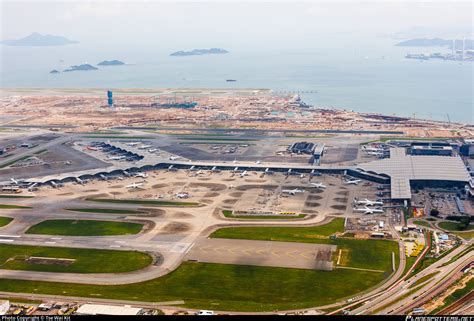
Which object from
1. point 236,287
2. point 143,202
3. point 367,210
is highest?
point 143,202

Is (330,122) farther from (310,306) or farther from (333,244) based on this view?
(310,306)

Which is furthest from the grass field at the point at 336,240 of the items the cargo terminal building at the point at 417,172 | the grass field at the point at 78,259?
the cargo terminal building at the point at 417,172

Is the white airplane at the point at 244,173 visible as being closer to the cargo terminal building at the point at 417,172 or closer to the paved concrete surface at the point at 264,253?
the cargo terminal building at the point at 417,172

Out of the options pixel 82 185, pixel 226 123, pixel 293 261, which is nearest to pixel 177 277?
pixel 293 261

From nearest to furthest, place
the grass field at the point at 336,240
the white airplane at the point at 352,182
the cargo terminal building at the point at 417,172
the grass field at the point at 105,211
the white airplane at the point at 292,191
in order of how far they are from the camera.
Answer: the grass field at the point at 336,240 < the grass field at the point at 105,211 < the cargo terminal building at the point at 417,172 < the white airplane at the point at 292,191 < the white airplane at the point at 352,182

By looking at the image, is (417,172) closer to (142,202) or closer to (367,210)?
(367,210)

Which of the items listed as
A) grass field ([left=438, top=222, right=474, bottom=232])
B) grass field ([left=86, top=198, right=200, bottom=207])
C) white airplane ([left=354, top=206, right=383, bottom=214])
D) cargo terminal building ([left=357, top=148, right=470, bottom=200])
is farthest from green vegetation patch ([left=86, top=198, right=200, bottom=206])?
grass field ([left=438, top=222, right=474, bottom=232])

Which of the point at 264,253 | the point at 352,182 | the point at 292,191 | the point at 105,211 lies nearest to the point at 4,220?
the point at 105,211
